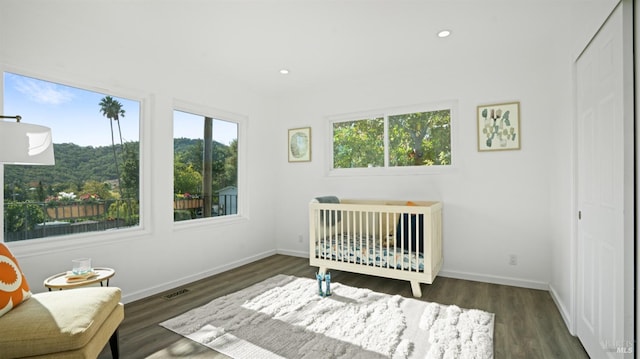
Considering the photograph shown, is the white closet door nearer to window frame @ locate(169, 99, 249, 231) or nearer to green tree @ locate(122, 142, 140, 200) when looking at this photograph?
window frame @ locate(169, 99, 249, 231)

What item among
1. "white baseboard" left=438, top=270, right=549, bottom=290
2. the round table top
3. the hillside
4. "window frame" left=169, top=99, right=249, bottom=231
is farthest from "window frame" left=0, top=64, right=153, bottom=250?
"white baseboard" left=438, top=270, right=549, bottom=290

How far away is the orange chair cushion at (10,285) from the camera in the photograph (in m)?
1.47

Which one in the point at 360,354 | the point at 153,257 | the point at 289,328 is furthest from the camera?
the point at 153,257

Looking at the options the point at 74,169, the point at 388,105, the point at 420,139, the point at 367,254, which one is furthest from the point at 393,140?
the point at 74,169

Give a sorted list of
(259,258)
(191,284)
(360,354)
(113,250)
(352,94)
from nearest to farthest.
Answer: (360,354)
(113,250)
(191,284)
(352,94)
(259,258)

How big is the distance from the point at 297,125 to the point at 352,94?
3.10ft

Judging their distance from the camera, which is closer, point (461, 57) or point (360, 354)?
point (360, 354)

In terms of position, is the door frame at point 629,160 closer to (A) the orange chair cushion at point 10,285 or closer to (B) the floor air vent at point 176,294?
(A) the orange chair cushion at point 10,285

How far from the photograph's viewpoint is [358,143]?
13.2 ft

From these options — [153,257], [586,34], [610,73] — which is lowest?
[153,257]

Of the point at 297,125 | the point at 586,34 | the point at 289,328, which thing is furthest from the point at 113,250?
the point at 586,34

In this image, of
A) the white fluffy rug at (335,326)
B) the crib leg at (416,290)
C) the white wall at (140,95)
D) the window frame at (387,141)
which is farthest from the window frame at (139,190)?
the crib leg at (416,290)

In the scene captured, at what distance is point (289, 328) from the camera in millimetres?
2191

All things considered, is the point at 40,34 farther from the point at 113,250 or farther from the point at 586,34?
the point at 586,34
